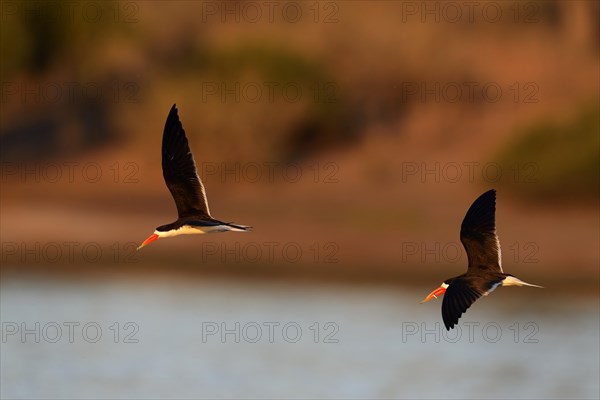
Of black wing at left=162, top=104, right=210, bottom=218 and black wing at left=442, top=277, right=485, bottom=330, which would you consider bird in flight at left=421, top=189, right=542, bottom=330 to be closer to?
black wing at left=442, top=277, right=485, bottom=330

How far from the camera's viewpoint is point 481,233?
15.3 m

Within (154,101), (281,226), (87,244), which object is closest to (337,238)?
(281,226)

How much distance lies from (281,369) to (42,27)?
1797 centimetres

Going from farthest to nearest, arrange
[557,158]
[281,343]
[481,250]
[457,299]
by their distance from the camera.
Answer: [557,158], [281,343], [481,250], [457,299]

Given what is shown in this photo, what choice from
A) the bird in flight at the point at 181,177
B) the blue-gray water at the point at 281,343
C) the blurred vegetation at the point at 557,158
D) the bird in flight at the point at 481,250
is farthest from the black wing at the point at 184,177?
the blurred vegetation at the point at 557,158

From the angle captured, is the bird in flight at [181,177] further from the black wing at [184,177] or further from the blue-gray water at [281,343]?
the blue-gray water at [281,343]

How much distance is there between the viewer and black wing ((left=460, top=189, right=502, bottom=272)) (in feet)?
49.9

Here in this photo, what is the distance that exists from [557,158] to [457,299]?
51.5 feet

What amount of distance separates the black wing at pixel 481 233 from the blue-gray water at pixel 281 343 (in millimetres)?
5004

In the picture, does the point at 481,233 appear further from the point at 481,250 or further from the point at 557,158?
the point at 557,158

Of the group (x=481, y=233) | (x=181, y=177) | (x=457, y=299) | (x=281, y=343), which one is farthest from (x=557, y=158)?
(x=457, y=299)

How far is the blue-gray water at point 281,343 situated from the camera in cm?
2052

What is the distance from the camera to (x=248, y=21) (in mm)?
35969

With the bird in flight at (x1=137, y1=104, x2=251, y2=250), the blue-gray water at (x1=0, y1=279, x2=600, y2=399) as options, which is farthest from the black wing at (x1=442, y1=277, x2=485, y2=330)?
the blue-gray water at (x1=0, y1=279, x2=600, y2=399)
